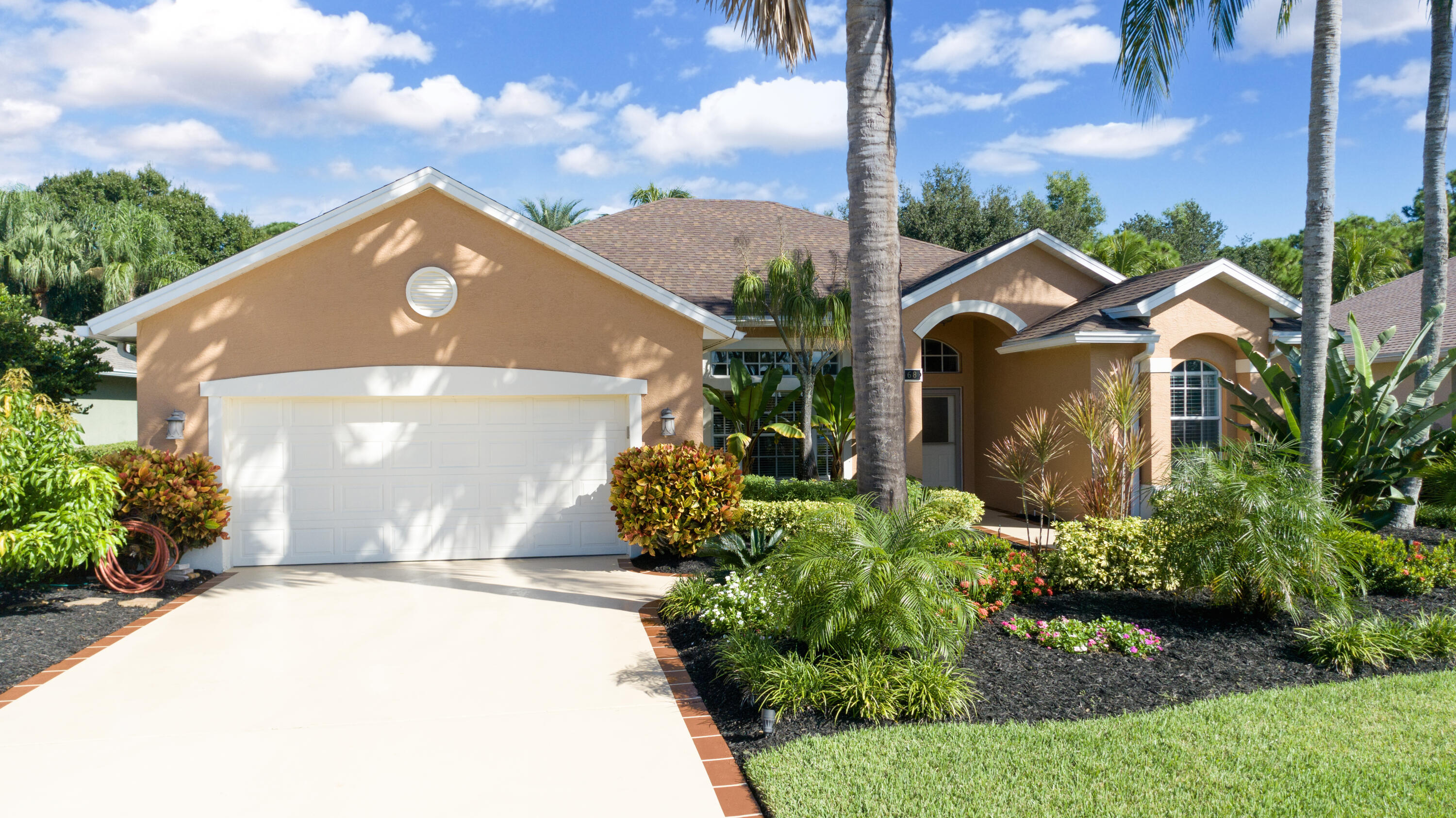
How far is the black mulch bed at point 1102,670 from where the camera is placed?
207 inches

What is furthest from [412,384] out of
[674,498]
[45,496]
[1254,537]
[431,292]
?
[1254,537]

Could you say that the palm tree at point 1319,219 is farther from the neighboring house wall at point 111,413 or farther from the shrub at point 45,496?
the neighboring house wall at point 111,413

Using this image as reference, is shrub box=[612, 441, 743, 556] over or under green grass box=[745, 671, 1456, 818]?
over

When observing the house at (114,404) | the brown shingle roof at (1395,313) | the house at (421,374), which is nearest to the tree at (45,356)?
the house at (421,374)

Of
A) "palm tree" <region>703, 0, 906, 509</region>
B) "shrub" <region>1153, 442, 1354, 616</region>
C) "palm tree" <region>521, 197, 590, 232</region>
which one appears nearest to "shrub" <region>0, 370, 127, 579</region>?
"palm tree" <region>703, 0, 906, 509</region>

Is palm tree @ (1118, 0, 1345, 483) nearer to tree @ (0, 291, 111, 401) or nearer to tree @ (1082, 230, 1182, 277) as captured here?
tree @ (1082, 230, 1182, 277)

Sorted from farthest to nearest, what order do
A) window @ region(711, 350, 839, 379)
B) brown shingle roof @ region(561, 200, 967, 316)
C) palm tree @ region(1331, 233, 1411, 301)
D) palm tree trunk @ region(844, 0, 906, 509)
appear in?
1. palm tree @ region(1331, 233, 1411, 301)
2. brown shingle roof @ region(561, 200, 967, 316)
3. window @ region(711, 350, 839, 379)
4. palm tree trunk @ region(844, 0, 906, 509)

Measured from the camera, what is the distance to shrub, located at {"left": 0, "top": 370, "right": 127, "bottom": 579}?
7.29m

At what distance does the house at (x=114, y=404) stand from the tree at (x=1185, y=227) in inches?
1575

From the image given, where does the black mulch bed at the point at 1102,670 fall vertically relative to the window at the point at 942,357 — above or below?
below

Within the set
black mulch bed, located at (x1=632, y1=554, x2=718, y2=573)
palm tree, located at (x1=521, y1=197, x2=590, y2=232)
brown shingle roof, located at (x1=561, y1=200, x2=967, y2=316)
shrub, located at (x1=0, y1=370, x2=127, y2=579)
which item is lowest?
black mulch bed, located at (x1=632, y1=554, x2=718, y2=573)

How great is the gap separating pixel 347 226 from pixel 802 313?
6.05 metres

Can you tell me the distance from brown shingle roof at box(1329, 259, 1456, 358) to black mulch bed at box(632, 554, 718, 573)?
12741 mm

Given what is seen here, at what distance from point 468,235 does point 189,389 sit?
3.83m
